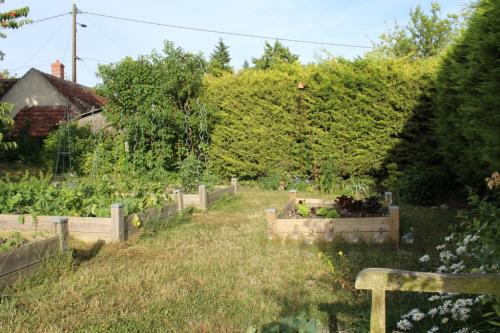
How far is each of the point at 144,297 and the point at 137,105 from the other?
8197 millimetres

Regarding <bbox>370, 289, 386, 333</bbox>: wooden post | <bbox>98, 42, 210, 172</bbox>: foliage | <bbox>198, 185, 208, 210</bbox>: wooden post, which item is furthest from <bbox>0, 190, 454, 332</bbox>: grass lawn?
<bbox>98, 42, 210, 172</bbox>: foliage

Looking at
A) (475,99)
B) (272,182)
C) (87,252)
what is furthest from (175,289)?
(272,182)

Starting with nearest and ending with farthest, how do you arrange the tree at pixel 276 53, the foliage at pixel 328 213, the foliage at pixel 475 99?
1. the foliage at pixel 475 99
2. the foliage at pixel 328 213
3. the tree at pixel 276 53

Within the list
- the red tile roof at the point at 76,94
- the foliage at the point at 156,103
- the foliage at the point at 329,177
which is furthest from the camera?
the red tile roof at the point at 76,94

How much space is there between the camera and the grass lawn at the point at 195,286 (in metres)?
3.16

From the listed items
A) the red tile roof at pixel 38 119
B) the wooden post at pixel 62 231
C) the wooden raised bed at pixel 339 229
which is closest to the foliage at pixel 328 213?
the wooden raised bed at pixel 339 229

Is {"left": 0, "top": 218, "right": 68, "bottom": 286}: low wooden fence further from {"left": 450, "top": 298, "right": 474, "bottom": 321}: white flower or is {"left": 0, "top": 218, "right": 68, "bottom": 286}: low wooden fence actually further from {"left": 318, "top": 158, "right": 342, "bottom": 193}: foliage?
{"left": 318, "top": 158, "right": 342, "bottom": 193}: foliage

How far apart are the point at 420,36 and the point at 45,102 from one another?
76.9 ft

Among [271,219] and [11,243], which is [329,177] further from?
[11,243]

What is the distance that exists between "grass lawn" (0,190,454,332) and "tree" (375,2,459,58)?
82.5 ft

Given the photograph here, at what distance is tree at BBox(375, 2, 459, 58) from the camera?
27.6 meters

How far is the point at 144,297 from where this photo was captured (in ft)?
11.9

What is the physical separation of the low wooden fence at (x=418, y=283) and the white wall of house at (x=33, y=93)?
2039 cm

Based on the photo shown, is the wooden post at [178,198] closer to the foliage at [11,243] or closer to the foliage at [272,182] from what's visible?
the foliage at [11,243]
